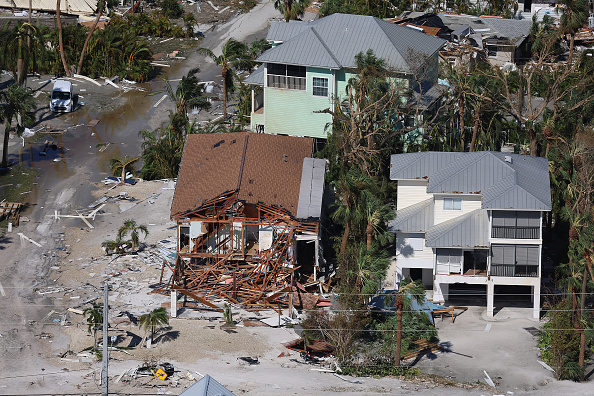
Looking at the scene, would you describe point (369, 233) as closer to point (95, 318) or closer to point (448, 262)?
point (448, 262)

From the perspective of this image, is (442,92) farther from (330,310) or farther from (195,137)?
(330,310)

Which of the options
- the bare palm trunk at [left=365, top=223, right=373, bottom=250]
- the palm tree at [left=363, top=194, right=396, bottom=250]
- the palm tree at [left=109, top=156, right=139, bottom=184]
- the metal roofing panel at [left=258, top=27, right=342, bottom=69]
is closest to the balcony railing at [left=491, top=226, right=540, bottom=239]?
the palm tree at [left=363, top=194, right=396, bottom=250]

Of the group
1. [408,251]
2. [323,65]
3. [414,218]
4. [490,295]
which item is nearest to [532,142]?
[414,218]

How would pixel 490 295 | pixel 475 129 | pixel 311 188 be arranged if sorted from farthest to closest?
pixel 475 129, pixel 311 188, pixel 490 295

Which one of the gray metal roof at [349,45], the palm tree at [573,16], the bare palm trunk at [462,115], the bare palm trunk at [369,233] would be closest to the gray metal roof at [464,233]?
the bare palm trunk at [369,233]

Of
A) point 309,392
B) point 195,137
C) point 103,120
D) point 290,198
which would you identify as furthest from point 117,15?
point 309,392

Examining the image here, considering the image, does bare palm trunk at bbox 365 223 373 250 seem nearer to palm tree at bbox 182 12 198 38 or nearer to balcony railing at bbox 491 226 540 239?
balcony railing at bbox 491 226 540 239

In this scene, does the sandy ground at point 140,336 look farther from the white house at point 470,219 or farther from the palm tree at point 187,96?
the palm tree at point 187,96
